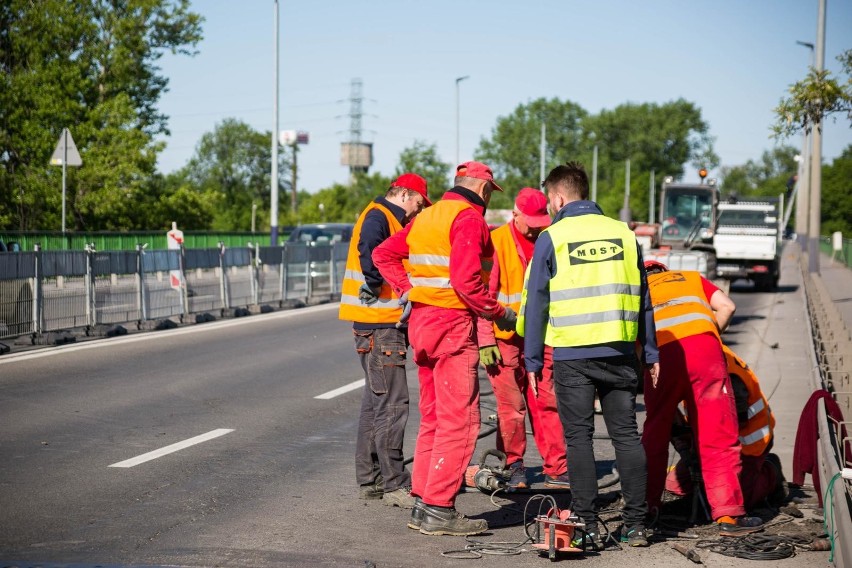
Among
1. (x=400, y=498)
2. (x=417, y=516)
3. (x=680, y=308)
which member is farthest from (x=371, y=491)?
(x=680, y=308)

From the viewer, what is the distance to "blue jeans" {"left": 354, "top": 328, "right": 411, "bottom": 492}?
22.5 feet

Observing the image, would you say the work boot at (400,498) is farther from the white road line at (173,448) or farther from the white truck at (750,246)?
the white truck at (750,246)


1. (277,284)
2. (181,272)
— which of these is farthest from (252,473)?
(277,284)

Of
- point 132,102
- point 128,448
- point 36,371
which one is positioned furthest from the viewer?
point 132,102

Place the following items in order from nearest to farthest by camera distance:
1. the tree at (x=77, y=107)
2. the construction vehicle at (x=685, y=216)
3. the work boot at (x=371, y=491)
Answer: the work boot at (x=371, y=491) < the construction vehicle at (x=685, y=216) < the tree at (x=77, y=107)

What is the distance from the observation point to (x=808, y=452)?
6.98 metres

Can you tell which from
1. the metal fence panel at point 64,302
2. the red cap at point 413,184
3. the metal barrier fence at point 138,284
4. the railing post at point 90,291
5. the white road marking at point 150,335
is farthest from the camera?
the railing post at point 90,291

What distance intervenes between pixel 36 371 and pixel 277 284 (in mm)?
11684

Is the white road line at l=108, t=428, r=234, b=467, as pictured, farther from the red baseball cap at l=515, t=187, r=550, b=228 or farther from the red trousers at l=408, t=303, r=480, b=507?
the red baseball cap at l=515, t=187, r=550, b=228

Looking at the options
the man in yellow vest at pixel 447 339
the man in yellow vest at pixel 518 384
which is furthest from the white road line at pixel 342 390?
the man in yellow vest at pixel 447 339

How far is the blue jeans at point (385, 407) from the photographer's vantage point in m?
6.86

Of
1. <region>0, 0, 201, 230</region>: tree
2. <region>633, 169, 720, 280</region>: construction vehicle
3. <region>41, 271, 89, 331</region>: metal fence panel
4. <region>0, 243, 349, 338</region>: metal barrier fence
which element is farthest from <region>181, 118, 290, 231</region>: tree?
<region>41, 271, 89, 331</region>: metal fence panel

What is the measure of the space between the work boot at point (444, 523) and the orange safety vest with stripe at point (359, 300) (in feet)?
4.31

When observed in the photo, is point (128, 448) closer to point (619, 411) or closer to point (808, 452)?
point (619, 411)
